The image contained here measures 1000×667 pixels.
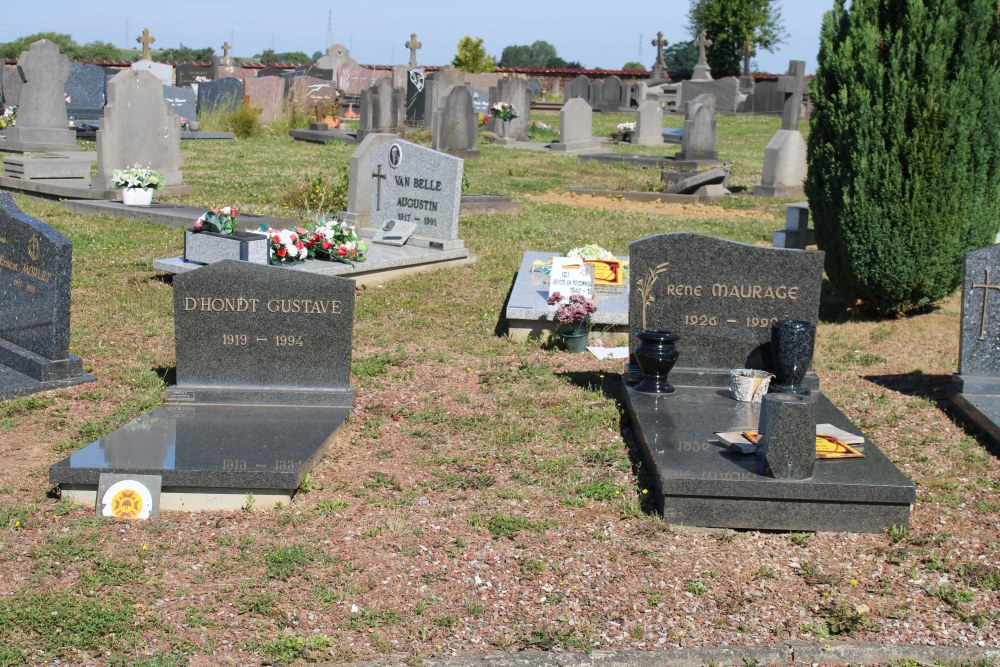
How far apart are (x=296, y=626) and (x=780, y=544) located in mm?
2320

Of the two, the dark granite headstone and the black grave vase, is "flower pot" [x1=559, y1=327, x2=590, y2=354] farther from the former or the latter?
the dark granite headstone

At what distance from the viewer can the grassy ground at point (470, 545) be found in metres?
4.35

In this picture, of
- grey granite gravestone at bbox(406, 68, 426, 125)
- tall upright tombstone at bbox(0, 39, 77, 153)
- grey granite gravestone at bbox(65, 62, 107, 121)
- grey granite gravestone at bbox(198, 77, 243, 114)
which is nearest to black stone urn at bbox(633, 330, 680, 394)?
tall upright tombstone at bbox(0, 39, 77, 153)

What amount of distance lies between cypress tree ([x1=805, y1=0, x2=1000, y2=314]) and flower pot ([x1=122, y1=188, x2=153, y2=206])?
29.8 feet

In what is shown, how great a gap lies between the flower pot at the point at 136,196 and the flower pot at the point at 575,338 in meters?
8.06

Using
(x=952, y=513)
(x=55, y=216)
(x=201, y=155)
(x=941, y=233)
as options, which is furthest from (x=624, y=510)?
(x=201, y=155)

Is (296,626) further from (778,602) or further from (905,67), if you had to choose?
(905,67)

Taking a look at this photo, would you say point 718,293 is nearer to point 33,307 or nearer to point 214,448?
point 214,448

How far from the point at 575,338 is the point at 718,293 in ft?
5.38

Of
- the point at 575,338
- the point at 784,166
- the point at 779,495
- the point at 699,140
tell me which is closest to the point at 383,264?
the point at 575,338

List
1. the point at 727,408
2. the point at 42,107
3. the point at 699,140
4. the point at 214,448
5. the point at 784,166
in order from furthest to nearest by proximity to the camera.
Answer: the point at 699,140, the point at 42,107, the point at 784,166, the point at 727,408, the point at 214,448

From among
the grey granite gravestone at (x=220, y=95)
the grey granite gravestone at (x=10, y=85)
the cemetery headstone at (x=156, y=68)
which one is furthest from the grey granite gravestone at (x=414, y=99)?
the grey granite gravestone at (x=10, y=85)

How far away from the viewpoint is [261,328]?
22.0ft

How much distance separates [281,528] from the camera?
5.24 metres
